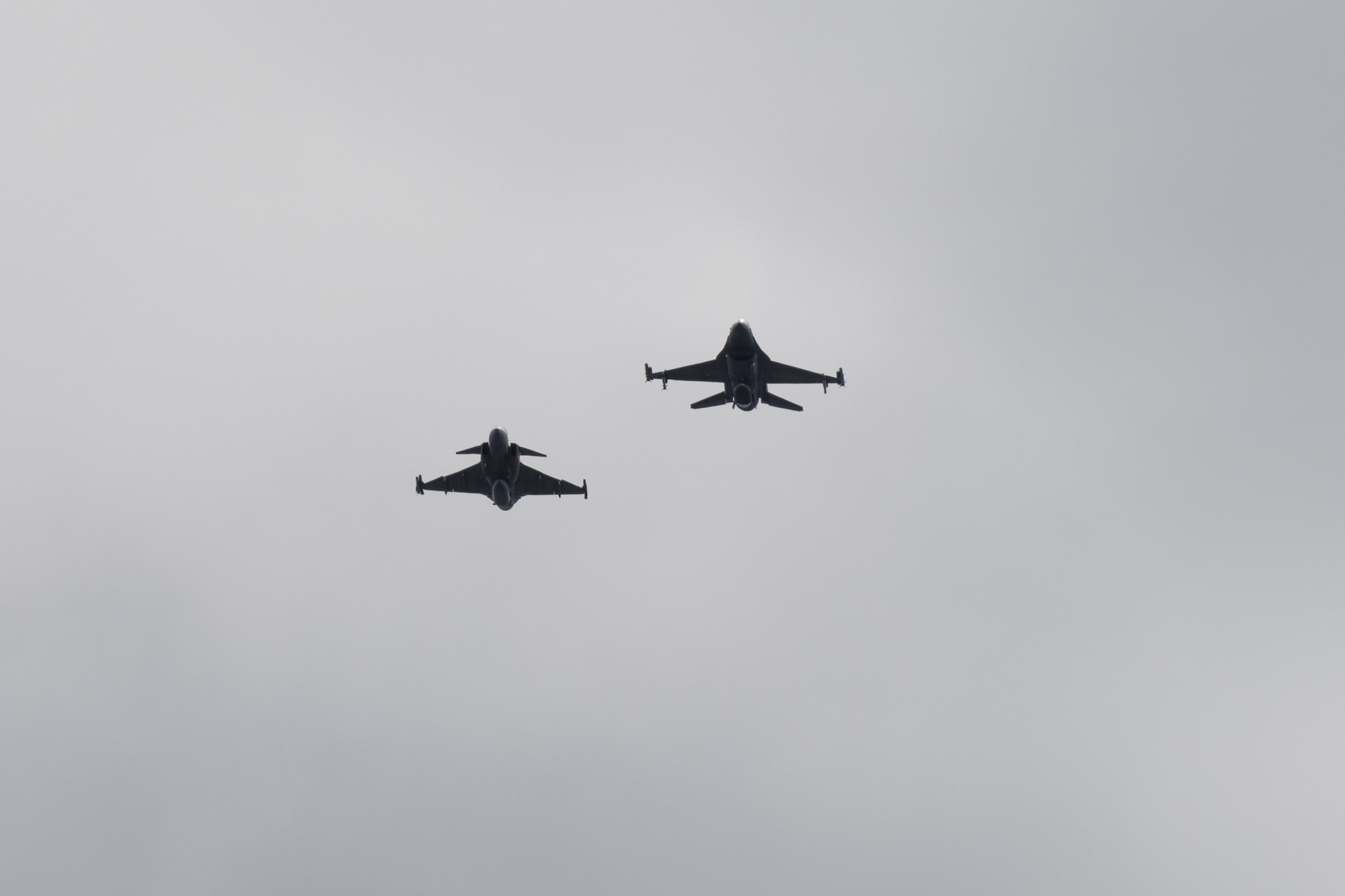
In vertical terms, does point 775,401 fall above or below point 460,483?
above

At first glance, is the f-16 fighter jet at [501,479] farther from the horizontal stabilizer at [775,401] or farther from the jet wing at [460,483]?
the horizontal stabilizer at [775,401]

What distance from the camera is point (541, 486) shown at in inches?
3863

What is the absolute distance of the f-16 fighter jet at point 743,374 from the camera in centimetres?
8869

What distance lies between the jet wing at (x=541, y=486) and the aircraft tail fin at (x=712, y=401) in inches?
407

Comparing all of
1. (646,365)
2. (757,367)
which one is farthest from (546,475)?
(757,367)

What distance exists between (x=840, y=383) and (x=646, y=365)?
14.7 meters

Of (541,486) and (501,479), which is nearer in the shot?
(501,479)

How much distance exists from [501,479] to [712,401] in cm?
1682

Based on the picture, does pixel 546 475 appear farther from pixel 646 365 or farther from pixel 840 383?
pixel 840 383

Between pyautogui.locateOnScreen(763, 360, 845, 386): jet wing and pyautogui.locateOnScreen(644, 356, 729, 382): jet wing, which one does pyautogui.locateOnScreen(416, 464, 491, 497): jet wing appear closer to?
pyautogui.locateOnScreen(644, 356, 729, 382): jet wing

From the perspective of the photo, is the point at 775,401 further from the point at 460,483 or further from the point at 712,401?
the point at 460,483

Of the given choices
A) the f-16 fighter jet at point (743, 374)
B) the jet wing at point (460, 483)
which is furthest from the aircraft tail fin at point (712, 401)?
the jet wing at point (460, 483)

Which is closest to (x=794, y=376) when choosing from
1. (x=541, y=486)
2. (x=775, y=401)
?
(x=775, y=401)

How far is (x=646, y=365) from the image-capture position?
9206 cm
